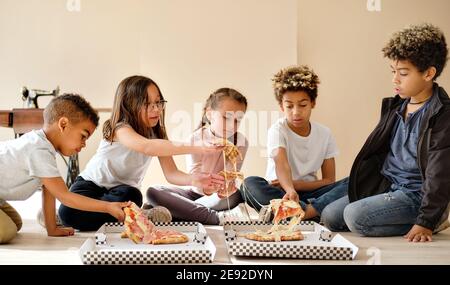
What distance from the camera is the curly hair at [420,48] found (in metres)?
2.17

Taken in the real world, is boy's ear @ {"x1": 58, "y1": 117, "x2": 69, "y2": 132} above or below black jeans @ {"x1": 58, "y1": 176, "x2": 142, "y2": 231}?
above

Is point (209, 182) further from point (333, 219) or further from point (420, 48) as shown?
point (420, 48)

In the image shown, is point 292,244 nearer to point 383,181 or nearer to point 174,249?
point 174,249

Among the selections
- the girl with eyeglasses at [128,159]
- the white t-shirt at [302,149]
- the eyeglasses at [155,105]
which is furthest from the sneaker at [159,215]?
the white t-shirt at [302,149]

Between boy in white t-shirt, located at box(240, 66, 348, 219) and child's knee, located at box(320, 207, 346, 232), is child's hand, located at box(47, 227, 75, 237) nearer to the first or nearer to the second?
boy in white t-shirt, located at box(240, 66, 348, 219)

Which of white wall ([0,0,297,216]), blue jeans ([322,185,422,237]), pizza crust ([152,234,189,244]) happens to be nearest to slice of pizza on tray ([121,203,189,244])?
pizza crust ([152,234,189,244])

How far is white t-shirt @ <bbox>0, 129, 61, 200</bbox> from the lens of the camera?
6.72ft

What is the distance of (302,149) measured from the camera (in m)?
2.66

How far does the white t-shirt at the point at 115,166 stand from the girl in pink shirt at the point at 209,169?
0.39ft

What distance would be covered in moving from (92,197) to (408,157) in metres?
1.12

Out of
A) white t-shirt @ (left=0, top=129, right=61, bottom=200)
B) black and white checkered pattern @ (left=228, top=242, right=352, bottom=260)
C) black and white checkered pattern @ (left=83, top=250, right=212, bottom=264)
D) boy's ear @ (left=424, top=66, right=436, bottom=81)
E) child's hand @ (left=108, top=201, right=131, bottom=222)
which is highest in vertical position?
boy's ear @ (left=424, top=66, right=436, bottom=81)

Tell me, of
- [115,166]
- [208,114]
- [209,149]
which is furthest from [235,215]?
[209,149]

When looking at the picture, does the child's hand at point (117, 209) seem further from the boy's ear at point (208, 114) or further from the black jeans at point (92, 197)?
the boy's ear at point (208, 114)

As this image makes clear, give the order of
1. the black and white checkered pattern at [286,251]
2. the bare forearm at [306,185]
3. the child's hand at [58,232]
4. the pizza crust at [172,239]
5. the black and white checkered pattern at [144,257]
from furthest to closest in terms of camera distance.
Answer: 1. the bare forearm at [306,185]
2. the child's hand at [58,232]
3. the pizza crust at [172,239]
4. the black and white checkered pattern at [286,251]
5. the black and white checkered pattern at [144,257]
